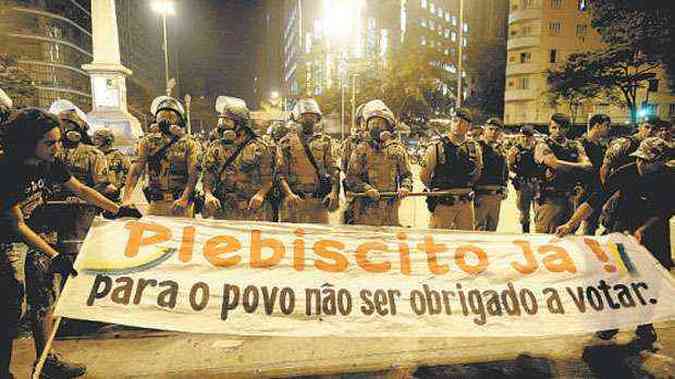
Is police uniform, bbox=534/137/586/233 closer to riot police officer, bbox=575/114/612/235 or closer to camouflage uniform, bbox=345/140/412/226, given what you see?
riot police officer, bbox=575/114/612/235

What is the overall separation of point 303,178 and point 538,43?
60680 millimetres

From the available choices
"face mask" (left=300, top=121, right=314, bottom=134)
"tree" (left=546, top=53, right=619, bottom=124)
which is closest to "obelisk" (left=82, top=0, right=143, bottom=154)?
"face mask" (left=300, top=121, right=314, bottom=134)

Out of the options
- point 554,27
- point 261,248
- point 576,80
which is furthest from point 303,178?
point 554,27

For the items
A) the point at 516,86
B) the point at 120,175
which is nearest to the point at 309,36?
the point at 516,86

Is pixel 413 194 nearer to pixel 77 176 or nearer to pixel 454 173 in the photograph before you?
pixel 454 173

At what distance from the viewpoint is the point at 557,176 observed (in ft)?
17.8

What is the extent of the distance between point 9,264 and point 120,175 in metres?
3.80

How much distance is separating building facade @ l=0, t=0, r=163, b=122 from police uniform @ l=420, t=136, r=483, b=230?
214 ft

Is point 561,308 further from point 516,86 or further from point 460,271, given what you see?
point 516,86

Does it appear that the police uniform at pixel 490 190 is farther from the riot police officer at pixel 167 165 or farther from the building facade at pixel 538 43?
the building facade at pixel 538 43

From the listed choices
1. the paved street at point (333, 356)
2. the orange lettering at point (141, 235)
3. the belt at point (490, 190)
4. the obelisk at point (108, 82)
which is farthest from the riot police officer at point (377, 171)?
the obelisk at point (108, 82)

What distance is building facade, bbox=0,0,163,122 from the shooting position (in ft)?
231

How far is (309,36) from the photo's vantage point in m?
89.3

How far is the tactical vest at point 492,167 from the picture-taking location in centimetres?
668
